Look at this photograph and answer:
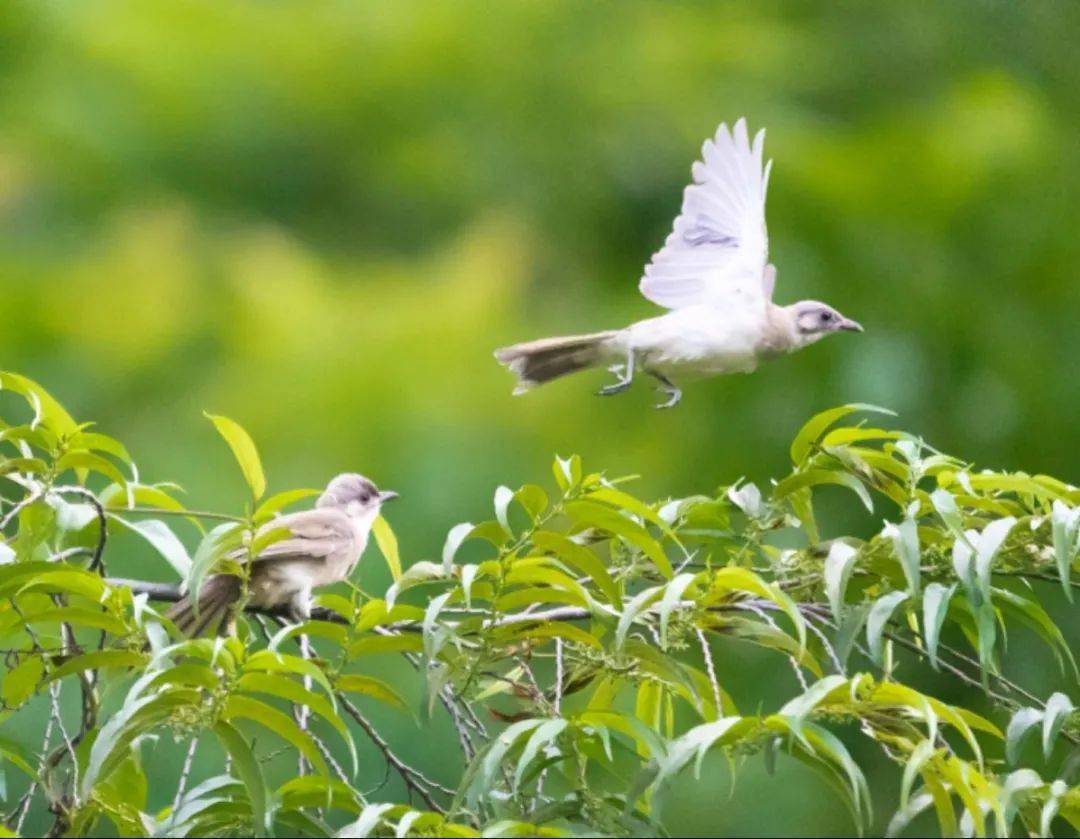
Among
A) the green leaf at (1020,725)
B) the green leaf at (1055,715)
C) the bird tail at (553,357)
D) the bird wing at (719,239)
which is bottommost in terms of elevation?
the green leaf at (1020,725)

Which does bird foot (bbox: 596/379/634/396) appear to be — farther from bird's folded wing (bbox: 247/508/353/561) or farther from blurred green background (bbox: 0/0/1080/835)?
blurred green background (bbox: 0/0/1080/835)

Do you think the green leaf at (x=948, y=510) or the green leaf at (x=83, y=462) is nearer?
the green leaf at (x=948, y=510)

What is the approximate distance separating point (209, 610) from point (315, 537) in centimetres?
38

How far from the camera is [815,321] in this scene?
304 centimetres

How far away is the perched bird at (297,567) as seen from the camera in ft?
7.63

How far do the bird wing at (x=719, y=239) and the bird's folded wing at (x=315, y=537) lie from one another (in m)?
0.60

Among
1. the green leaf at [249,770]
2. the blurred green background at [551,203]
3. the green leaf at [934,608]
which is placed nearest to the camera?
Result: the green leaf at [249,770]

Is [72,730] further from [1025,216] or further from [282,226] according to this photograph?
[1025,216]

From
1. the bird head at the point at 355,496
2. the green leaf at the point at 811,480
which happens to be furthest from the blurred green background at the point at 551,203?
the green leaf at the point at 811,480

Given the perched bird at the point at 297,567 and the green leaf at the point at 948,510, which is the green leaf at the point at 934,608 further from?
the perched bird at the point at 297,567

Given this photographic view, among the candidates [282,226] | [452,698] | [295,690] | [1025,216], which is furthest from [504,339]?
[295,690]

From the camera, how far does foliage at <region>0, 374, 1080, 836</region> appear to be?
1620 millimetres

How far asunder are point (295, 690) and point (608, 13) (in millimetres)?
5039

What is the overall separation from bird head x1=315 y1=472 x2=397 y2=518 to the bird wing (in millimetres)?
549
